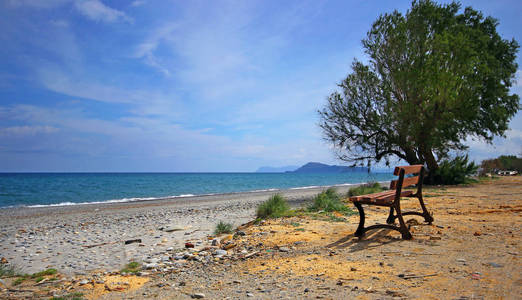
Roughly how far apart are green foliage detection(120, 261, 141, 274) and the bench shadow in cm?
326

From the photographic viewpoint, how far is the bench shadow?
509cm

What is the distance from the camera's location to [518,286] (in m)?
3.13

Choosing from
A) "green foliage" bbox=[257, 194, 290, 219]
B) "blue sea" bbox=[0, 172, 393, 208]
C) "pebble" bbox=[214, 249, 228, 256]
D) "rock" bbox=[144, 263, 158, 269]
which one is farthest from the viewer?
"blue sea" bbox=[0, 172, 393, 208]

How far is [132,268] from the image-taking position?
538cm

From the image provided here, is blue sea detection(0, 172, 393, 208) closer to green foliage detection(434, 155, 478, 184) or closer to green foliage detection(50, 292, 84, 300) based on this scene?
green foliage detection(434, 155, 478, 184)

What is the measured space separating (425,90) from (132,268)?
15.6 metres

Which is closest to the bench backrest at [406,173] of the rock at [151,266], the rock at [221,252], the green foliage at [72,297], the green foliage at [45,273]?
the rock at [221,252]

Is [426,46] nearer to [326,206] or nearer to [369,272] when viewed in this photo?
[326,206]

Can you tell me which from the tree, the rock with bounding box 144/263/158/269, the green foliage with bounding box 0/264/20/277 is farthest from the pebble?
the tree

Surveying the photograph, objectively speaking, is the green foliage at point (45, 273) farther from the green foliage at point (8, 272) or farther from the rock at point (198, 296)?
the rock at point (198, 296)

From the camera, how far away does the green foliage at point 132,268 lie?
516 cm

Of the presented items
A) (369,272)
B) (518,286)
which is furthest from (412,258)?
(518,286)

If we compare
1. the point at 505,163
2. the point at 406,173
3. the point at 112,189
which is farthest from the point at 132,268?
the point at 112,189

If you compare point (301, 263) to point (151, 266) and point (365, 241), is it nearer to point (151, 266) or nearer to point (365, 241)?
point (365, 241)
